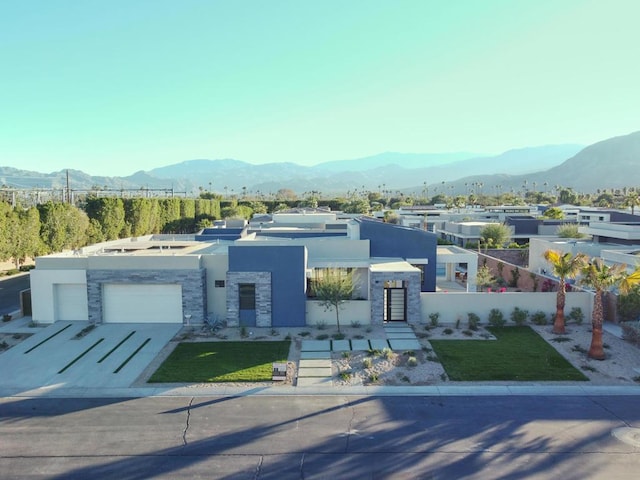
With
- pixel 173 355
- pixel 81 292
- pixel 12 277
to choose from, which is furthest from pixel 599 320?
Answer: pixel 12 277

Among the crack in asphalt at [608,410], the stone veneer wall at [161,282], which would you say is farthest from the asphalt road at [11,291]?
Result: the crack in asphalt at [608,410]

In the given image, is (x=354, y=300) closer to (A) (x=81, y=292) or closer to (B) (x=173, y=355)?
(B) (x=173, y=355)

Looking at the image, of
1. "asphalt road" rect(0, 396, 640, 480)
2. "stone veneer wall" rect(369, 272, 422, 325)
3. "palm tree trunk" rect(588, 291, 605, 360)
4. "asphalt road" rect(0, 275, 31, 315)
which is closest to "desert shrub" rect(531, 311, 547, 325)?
"palm tree trunk" rect(588, 291, 605, 360)

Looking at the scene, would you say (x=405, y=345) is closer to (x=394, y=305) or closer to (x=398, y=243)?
(x=394, y=305)

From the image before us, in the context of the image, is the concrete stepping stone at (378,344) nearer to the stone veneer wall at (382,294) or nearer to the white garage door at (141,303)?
the stone veneer wall at (382,294)

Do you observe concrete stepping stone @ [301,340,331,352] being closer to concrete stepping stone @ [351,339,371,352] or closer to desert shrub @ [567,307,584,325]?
concrete stepping stone @ [351,339,371,352]

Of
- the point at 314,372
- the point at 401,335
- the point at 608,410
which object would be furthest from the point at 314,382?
the point at 608,410
